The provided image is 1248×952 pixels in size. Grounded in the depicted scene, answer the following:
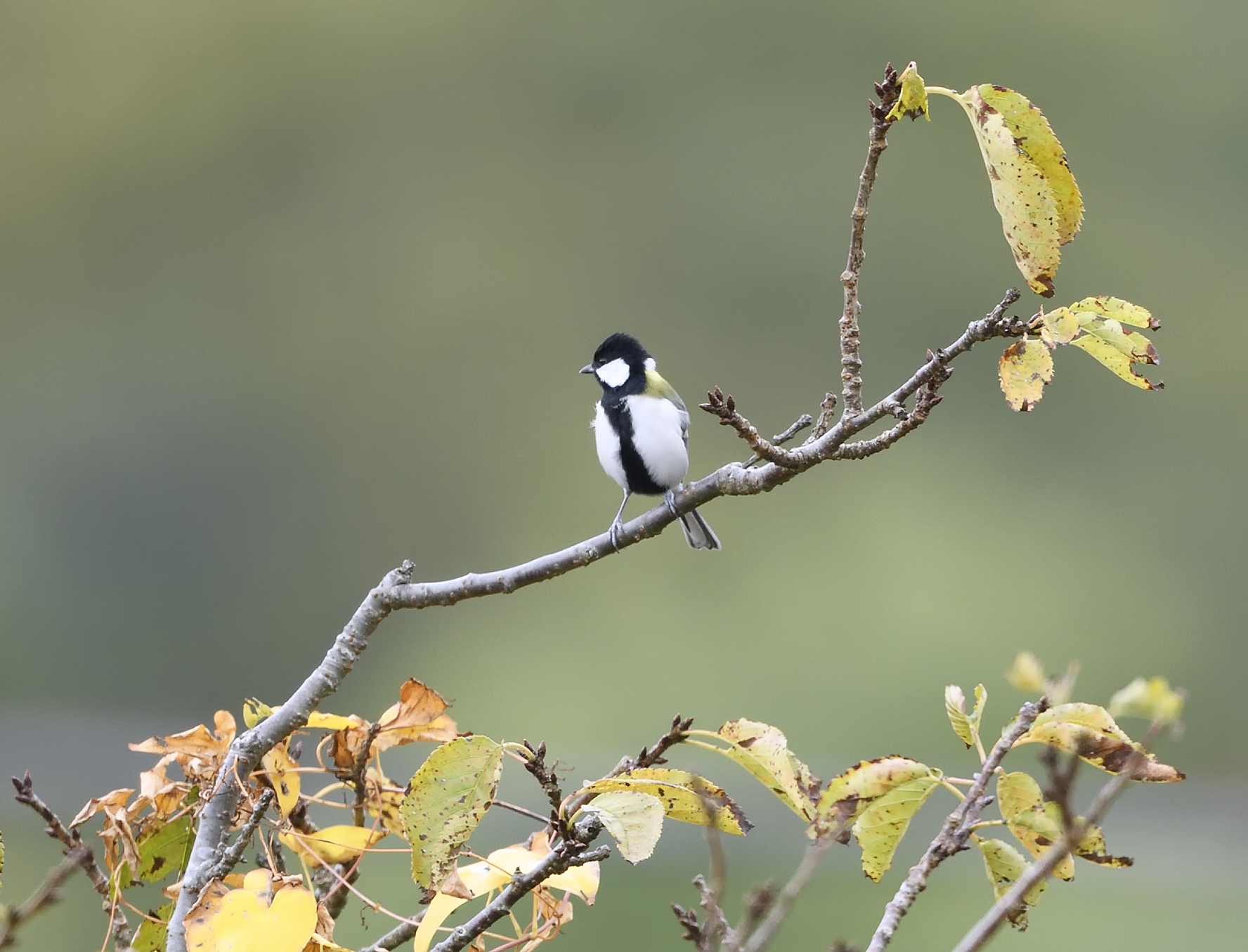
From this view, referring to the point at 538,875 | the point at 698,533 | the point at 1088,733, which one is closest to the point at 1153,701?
the point at 1088,733

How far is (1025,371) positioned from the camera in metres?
0.73

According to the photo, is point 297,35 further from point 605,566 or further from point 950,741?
point 950,741

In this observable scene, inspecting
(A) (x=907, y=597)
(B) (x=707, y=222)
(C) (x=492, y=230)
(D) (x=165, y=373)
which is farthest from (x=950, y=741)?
(D) (x=165, y=373)

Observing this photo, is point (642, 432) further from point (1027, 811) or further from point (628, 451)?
point (1027, 811)

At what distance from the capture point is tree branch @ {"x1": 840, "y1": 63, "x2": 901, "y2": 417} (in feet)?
2.31

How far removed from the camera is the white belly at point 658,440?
170 centimetres

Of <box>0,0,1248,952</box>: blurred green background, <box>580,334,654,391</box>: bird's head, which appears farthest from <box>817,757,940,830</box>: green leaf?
<box>0,0,1248,952</box>: blurred green background

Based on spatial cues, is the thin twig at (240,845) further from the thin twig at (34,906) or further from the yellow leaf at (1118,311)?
the yellow leaf at (1118,311)

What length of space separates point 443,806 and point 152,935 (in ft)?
0.78

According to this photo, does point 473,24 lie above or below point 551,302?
above

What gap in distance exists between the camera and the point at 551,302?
7.43 metres

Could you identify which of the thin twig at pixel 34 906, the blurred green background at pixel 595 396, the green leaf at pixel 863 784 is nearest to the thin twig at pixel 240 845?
the thin twig at pixel 34 906

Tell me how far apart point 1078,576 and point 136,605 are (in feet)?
16.0

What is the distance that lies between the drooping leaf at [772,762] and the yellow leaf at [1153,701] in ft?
0.93
